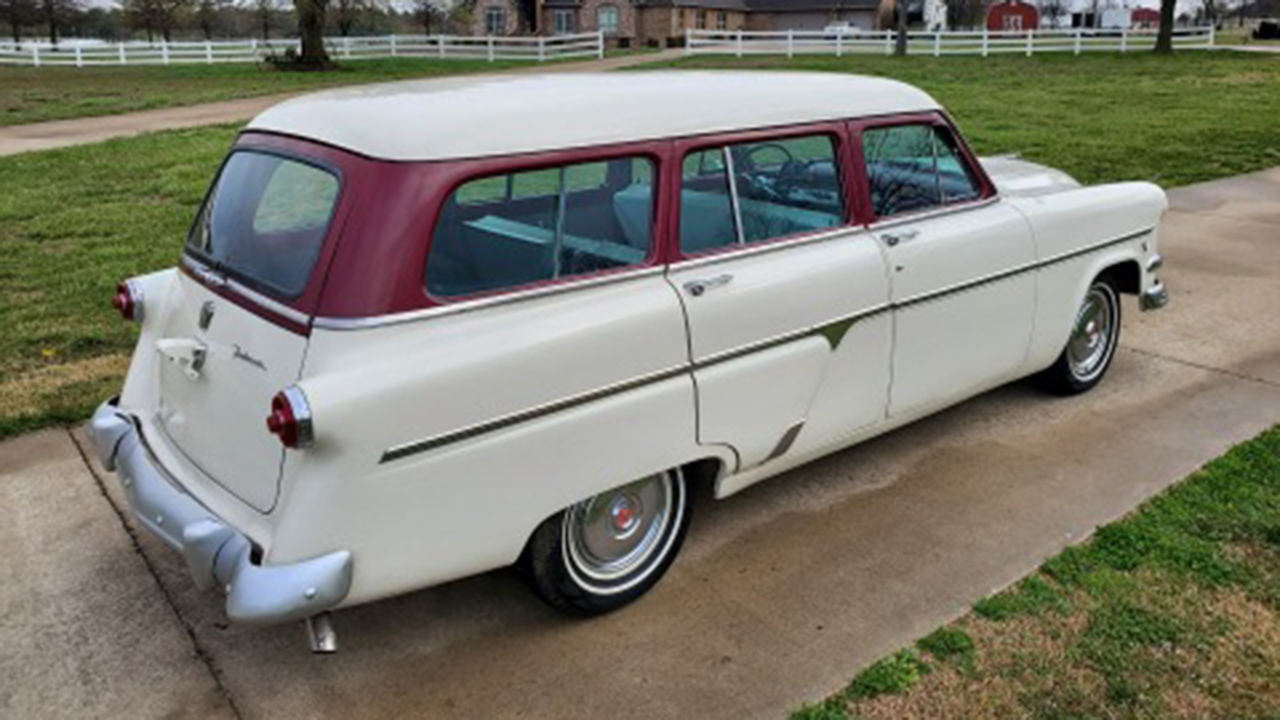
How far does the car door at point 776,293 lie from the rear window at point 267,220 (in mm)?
1072

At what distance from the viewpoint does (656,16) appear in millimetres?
50844

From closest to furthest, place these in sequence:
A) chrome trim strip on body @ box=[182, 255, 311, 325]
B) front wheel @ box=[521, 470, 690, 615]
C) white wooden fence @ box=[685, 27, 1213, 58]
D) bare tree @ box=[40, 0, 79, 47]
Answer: chrome trim strip on body @ box=[182, 255, 311, 325] < front wheel @ box=[521, 470, 690, 615] < white wooden fence @ box=[685, 27, 1213, 58] < bare tree @ box=[40, 0, 79, 47]

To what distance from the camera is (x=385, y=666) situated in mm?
3088

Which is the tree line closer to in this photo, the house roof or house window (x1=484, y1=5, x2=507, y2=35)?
house window (x1=484, y1=5, x2=507, y2=35)

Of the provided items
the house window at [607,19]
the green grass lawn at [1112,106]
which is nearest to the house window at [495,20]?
the house window at [607,19]

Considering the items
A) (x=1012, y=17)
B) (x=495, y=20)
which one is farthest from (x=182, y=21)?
(x=1012, y=17)

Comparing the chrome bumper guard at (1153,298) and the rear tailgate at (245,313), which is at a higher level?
the rear tailgate at (245,313)

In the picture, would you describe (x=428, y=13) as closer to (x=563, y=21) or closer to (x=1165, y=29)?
(x=563, y=21)

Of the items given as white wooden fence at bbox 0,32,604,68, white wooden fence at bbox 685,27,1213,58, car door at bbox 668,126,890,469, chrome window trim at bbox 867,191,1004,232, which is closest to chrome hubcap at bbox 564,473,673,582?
car door at bbox 668,126,890,469

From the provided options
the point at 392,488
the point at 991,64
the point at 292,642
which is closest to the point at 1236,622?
the point at 392,488

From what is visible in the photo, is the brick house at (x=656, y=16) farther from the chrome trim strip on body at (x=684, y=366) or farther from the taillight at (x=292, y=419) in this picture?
the taillight at (x=292, y=419)

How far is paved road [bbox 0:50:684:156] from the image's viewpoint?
1450 cm

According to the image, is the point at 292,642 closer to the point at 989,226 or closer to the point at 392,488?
the point at 392,488

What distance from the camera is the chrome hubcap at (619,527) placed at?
10.6 ft
